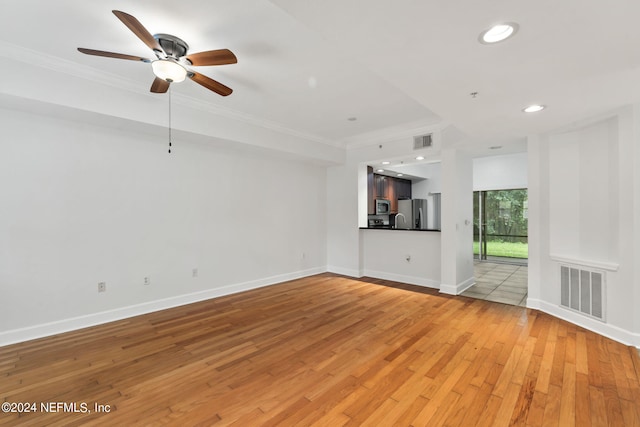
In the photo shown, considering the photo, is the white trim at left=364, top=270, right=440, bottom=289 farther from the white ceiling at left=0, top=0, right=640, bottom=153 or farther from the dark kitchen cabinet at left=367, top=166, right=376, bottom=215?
the white ceiling at left=0, top=0, right=640, bottom=153

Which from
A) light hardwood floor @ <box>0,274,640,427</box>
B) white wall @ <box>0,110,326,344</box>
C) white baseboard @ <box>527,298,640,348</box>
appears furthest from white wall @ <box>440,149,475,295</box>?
white wall @ <box>0,110,326,344</box>

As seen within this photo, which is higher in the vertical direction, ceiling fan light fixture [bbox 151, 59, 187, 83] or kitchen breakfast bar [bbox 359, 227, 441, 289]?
ceiling fan light fixture [bbox 151, 59, 187, 83]

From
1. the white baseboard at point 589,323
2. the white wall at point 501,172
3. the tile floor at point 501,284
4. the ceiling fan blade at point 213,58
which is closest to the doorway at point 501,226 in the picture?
the white wall at point 501,172

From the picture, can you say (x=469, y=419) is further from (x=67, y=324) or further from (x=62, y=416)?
(x=67, y=324)

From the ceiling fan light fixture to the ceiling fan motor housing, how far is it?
0.19 metres

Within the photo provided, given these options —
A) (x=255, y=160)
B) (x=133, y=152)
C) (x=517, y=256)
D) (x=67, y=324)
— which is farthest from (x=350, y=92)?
(x=517, y=256)

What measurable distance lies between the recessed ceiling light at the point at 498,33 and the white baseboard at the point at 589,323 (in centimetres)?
317

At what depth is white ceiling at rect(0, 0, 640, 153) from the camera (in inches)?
58.7

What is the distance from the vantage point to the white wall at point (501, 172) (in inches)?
268

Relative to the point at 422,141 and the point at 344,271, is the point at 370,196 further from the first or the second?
the point at 422,141

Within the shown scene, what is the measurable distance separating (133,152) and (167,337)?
7.75ft

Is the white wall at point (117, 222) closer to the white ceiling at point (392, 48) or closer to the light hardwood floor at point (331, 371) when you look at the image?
the light hardwood floor at point (331, 371)

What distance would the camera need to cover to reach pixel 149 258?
12.6 ft

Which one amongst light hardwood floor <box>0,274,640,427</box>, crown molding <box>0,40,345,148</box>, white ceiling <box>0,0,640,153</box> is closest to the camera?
white ceiling <box>0,0,640,153</box>
